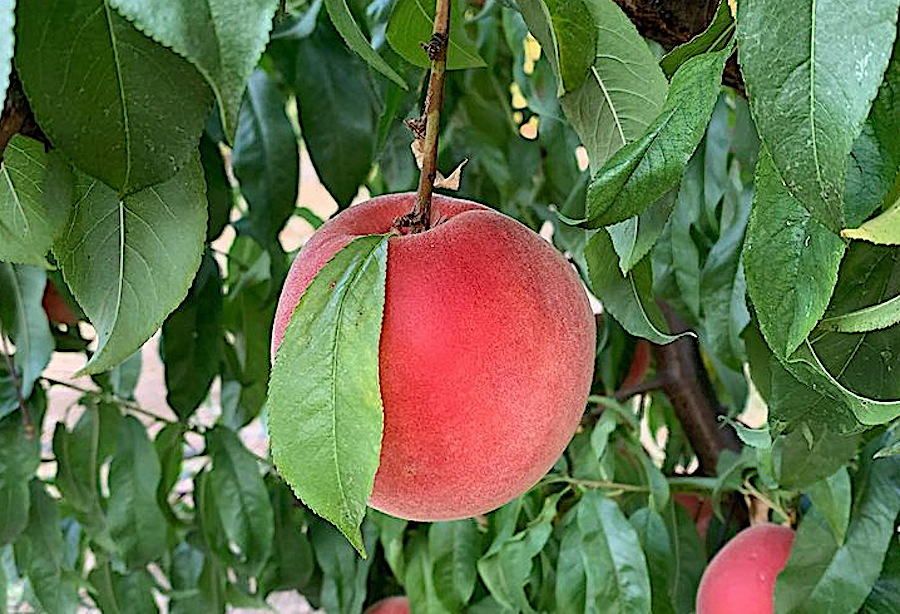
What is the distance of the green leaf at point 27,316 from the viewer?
2.46ft

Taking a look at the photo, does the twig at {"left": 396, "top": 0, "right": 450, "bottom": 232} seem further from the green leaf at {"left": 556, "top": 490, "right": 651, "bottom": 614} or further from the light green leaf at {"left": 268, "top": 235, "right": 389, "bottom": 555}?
the green leaf at {"left": 556, "top": 490, "right": 651, "bottom": 614}

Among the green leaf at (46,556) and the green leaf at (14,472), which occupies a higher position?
the green leaf at (14,472)

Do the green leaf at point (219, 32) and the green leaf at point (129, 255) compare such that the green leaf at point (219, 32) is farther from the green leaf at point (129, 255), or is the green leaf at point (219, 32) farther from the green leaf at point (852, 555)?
the green leaf at point (852, 555)

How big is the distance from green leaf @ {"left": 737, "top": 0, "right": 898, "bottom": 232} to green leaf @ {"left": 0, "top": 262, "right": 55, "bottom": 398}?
629 mm

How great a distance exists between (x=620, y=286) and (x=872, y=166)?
14cm

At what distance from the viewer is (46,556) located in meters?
0.91

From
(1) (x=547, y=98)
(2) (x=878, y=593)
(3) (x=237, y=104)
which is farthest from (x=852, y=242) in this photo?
(1) (x=547, y=98)

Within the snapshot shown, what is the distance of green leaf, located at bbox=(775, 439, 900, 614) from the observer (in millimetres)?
616

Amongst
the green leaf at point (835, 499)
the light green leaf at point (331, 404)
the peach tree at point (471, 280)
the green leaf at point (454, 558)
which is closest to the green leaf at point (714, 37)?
the peach tree at point (471, 280)

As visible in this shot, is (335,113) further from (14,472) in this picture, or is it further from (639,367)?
(639,367)

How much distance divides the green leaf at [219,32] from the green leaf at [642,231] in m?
0.16

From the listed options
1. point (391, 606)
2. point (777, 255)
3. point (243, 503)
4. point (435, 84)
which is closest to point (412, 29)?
point (435, 84)

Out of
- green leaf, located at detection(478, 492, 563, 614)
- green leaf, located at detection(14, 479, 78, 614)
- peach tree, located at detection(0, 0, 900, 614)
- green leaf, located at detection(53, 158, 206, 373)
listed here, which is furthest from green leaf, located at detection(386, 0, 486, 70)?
green leaf, located at detection(14, 479, 78, 614)

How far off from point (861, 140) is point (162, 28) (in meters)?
0.18
